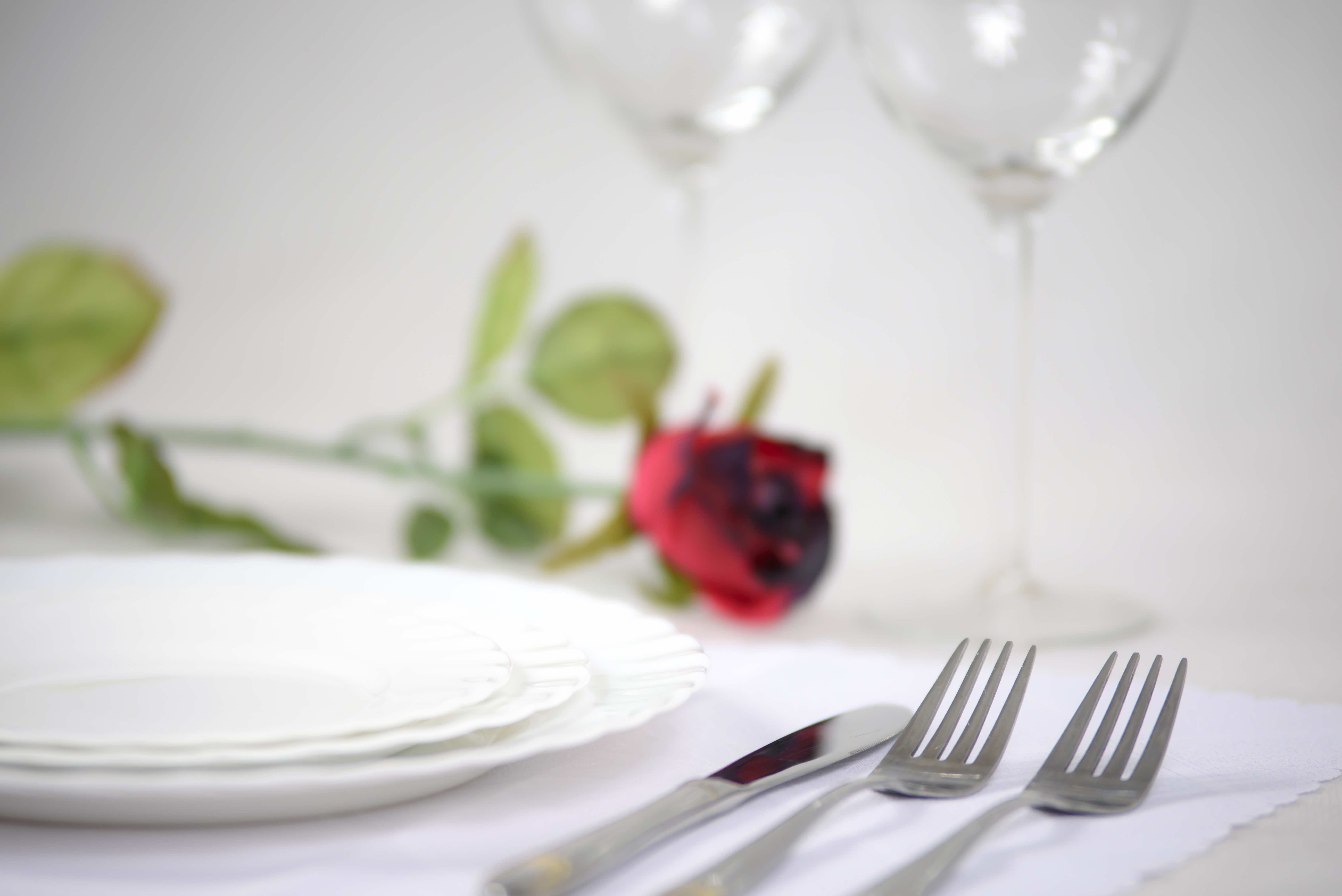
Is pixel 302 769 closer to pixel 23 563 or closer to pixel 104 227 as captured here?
pixel 23 563

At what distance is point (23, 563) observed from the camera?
56 centimetres

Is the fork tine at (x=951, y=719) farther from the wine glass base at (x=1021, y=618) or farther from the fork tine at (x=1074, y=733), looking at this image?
the wine glass base at (x=1021, y=618)

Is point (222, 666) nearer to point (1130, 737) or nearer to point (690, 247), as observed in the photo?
point (1130, 737)

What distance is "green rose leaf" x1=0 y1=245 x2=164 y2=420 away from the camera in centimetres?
91

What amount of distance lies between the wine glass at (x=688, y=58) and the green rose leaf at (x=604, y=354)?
3cm

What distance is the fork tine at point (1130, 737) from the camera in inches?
16.5

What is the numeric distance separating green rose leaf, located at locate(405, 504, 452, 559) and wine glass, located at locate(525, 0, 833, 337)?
216 millimetres

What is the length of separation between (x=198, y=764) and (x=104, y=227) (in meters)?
1.45

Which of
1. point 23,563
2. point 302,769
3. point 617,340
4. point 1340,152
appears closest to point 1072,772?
point 302,769

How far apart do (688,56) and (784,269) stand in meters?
0.65

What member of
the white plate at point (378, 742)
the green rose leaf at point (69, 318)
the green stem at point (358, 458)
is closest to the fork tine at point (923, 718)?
the white plate at point (378, 742)

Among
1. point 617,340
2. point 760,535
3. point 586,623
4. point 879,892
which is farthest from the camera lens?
point 617,340

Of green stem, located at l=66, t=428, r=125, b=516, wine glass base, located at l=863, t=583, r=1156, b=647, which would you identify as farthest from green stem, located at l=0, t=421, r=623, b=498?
wine glass base, located at l=863, t=583, r=1156, b=647

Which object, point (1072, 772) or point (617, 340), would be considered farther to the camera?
point (617, 340)
